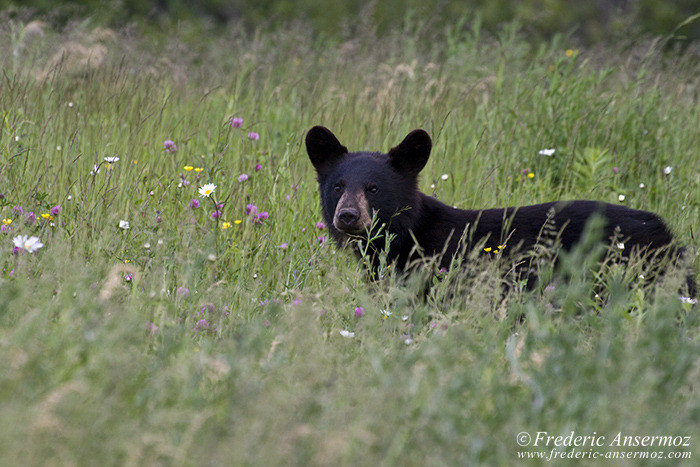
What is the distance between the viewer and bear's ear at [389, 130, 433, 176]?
4.52 m

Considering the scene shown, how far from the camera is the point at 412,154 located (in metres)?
4.59

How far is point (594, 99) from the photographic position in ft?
19.9

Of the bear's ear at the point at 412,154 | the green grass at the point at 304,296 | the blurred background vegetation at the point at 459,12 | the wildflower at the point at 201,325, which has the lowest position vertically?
the wildflower at the point at 201,325

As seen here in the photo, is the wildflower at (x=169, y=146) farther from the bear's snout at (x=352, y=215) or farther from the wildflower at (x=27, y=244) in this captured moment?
the wildflower at (x=27, y=244)

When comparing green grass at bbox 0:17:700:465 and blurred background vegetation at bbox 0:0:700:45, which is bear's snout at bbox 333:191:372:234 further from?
blurred background vegetation at bbox 0:0:700:45

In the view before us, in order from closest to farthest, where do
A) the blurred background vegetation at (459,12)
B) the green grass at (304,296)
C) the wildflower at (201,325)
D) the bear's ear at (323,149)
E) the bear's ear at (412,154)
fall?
A: 1. the green grass at (304,296)
2. the wildflower at (201,325)
3. the bear's ear at (412,154)
4. the bear's ear at (323,149)
5. the blurred background vegetation at (459,12)

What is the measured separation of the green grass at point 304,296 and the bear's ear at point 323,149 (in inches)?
14.2

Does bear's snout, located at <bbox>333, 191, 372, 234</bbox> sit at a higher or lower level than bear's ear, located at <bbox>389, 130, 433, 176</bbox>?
lower

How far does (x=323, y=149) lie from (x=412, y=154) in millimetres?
552

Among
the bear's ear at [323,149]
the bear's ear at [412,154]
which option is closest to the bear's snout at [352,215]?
the bear's ear at [412,154]

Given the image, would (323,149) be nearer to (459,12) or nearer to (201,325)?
(201,325)

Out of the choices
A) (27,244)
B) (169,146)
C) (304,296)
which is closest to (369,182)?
(169,146)

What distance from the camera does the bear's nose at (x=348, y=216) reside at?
409 cm

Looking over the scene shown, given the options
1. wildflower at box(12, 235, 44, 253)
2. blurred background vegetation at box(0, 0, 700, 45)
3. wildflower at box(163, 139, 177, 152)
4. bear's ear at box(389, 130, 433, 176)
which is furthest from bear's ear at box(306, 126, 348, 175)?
blurred background vegetation at box(0, 0, 700, 45)
